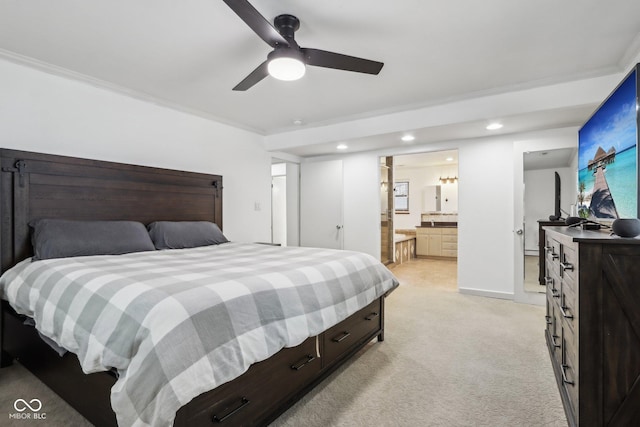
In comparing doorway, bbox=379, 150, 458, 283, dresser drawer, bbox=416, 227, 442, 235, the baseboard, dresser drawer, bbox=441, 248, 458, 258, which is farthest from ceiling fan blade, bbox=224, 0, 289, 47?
dresser drawer, bbox=441, 248, 458, 258

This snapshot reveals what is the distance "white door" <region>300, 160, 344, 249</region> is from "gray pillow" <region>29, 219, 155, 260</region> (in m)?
3.09

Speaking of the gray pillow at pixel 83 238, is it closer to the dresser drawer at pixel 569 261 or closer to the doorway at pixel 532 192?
the dresser drawer at pixel 569 261

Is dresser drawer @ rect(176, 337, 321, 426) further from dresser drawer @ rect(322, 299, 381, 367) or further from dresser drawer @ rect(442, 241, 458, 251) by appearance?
dresser drawer @ rect(442, 241, 458, 251)

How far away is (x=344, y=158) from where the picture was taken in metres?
5.27

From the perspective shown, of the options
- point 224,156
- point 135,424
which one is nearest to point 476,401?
point 135,424

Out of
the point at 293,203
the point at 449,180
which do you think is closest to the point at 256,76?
the point at 293,203

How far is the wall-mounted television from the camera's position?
1.65 metres

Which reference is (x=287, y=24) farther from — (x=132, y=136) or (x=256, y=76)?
(x=132, y=136)

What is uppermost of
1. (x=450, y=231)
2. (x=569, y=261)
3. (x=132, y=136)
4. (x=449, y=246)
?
(x=132, y=136)

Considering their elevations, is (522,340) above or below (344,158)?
below

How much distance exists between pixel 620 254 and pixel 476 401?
3.66ft

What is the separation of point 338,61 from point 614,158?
181cm

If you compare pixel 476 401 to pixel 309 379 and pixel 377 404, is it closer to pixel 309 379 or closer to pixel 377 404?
pixel 377 404

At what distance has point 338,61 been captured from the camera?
2.09 metres
